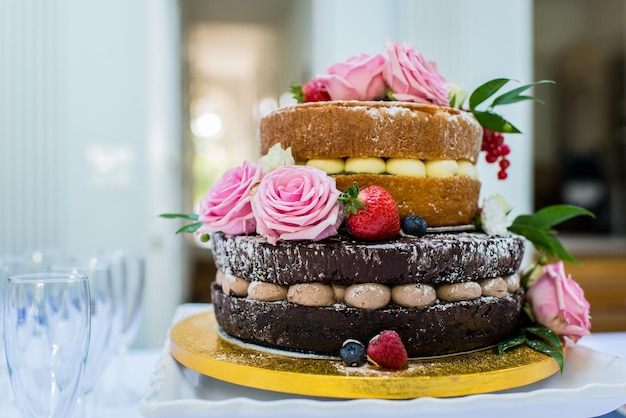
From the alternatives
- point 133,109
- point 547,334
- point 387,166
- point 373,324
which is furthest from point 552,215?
point 133,109

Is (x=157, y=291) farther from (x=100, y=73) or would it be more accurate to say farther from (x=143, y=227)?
(x=100, y=73)

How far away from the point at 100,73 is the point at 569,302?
251 cm

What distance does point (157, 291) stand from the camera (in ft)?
10.6

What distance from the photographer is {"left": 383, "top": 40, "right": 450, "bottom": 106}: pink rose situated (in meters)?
1.05

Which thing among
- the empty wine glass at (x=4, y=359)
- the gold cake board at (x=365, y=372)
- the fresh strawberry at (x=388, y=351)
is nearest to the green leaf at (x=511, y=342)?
the gold cake board at (x=365, y=372)

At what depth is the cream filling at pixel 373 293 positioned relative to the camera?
92 centimetres

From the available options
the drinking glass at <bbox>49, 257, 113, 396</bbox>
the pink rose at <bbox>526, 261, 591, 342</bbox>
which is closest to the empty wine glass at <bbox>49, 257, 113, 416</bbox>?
the drinking glass at <bbox>49, 257, 113, 396</bbox>

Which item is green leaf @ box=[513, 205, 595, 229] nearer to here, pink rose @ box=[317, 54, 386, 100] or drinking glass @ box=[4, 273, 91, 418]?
pink rose @ box=[317, 54, 386, 100]

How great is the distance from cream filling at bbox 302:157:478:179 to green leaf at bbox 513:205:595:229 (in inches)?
9.0

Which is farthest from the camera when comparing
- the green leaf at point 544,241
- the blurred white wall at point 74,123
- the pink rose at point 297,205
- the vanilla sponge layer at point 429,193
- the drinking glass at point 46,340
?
the blurred white wall at point 74,123

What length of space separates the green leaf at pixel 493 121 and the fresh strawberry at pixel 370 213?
0.36m

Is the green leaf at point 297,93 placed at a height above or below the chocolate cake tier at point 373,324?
above

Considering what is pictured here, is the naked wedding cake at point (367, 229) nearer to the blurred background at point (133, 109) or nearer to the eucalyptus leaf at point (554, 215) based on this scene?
the eucalyptus leaf at point (554, 215)

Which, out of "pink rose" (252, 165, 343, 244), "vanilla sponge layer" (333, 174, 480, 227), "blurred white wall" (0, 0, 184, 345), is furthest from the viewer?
"blurred white wall" (0, 0, 184, 345)
